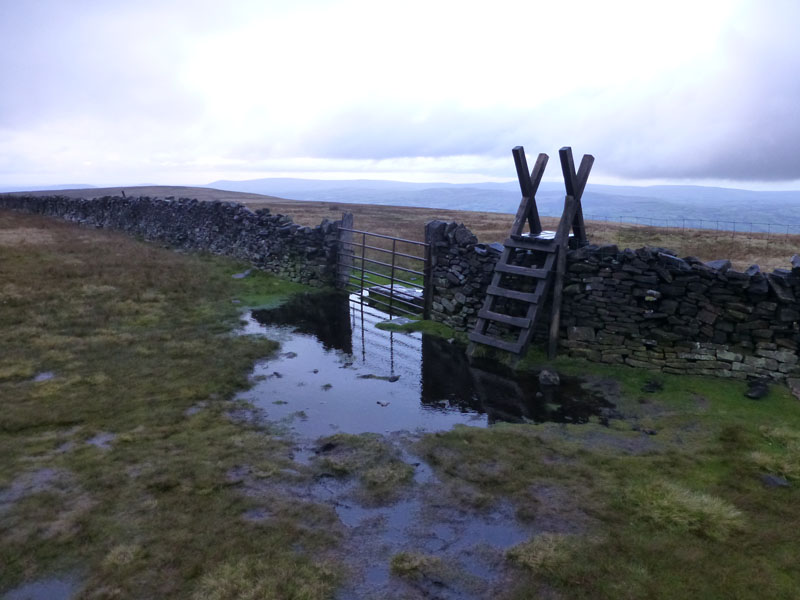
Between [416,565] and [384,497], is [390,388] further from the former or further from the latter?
[416,565]

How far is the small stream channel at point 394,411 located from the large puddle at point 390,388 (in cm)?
2

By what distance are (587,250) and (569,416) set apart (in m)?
3.15

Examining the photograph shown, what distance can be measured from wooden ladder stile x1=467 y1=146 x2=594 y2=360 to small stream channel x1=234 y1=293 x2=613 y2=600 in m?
0.77

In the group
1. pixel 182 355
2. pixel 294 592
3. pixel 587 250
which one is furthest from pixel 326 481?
pixel 587 250

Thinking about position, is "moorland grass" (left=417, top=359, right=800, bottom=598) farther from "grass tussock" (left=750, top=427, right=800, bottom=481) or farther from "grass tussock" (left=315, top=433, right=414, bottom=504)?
"grass tussock" (left=315, top=433, right=414, bottom=504)

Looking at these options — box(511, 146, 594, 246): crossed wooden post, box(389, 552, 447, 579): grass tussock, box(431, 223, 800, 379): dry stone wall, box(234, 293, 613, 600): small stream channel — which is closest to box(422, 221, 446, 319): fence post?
box(234, 293, 613, 600): small stream channel

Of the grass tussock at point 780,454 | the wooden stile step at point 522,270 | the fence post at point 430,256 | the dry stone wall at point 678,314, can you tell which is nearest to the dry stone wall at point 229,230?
the fence post at point 430,256

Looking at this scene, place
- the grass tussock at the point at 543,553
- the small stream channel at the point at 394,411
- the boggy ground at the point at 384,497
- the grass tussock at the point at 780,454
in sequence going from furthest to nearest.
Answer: the grass tussock at the point at 780,454 → the small stream channel at the point at 394,411 → the grass tussock at the point at 543,553 → the boggy ground at the point at 384,497

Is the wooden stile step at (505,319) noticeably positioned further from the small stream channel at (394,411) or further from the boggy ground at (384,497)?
the boggy ground at (384,497)

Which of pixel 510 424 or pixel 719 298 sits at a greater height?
pixel 719 298

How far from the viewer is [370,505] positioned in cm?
504

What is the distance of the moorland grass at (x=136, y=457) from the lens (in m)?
4.05

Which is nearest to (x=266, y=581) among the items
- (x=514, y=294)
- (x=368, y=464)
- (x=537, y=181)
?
(x=368, y=464)

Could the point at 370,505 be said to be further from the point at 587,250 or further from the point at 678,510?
the point at 587,250
